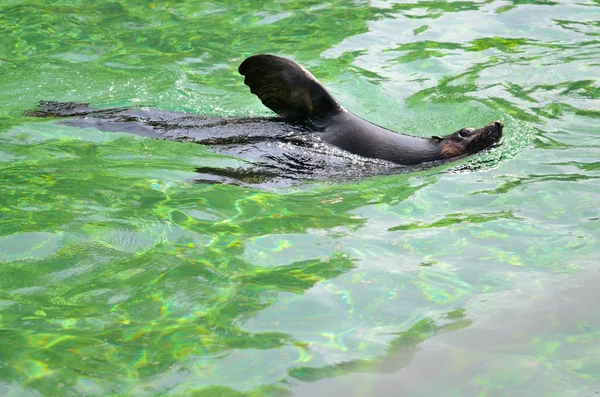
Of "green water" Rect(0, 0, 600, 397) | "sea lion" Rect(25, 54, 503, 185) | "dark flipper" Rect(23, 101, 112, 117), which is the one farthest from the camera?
"dark flipper" Rect(23, 101, 112, 117)

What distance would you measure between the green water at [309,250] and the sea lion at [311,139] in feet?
0.54

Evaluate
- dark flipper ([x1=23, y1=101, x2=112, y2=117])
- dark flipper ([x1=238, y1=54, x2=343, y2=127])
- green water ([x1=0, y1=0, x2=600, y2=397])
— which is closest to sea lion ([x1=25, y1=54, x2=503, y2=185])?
dark flipper ([x1=238, y1=54, x2=343, y2=127])

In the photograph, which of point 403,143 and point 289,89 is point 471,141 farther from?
point 289,89

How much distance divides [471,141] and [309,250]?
69.4 inches

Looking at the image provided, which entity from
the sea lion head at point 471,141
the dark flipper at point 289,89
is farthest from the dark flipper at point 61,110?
the sea lion head at point 471,141

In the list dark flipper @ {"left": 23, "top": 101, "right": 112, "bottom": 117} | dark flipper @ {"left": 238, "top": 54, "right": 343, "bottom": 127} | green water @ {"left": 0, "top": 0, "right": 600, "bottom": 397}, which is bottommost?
green water @ {"left": 0, "top": 0, "right": 600, "bottom": 397}

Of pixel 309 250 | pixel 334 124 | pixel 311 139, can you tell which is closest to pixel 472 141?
pixel 334 124

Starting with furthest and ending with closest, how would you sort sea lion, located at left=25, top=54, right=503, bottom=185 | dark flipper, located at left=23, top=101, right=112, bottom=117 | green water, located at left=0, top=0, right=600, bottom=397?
dark flipper, located at left=23, top=101, right=112, bottom=117, sea lion, located at left=25, top=54, right=503, bottom=185, green water, located at left=0, top=0, right=600, bottom=397

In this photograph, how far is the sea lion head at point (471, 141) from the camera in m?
5.73

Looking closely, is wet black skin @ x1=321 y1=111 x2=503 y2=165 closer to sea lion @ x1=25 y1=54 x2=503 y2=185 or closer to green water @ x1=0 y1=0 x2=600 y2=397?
sea lion @ x1=25 y1=54 x2=503 y2=185

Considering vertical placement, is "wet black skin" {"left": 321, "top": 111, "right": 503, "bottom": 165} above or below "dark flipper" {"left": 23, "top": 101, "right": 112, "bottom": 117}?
below

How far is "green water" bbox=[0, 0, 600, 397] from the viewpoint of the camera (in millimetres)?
3539

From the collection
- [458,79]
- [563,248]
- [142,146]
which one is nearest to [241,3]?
[458,79]

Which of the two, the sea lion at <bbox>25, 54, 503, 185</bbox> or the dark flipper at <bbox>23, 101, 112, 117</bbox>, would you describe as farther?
the dark flipper at <bbox>23, 101, 112, 117</bbox>
